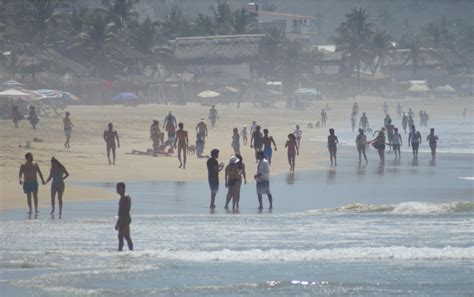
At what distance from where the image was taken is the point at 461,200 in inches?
968

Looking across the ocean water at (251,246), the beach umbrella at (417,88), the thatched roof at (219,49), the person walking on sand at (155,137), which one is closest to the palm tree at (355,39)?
the beach umbrella at (417,88)

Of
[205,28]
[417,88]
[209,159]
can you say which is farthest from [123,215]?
[417,88]

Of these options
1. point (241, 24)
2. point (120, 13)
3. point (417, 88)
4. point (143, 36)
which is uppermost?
point (241, 24)

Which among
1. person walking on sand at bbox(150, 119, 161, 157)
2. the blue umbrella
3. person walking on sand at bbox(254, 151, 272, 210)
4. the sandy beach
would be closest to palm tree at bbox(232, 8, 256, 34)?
the sandy beach

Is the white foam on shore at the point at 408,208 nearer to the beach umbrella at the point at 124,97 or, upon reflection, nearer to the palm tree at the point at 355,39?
the beach umbrella at the point at 124,97

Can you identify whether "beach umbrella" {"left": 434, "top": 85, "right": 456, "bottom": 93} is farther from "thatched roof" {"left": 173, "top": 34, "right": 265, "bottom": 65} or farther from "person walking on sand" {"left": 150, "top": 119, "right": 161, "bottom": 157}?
"person walking on sand" {"left": 150, "top": 119, "right": 161, "bottom": 157}

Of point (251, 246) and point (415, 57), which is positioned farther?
point (415, 57)

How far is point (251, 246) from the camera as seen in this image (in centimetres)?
1705

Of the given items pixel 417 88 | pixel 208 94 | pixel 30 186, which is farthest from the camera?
pixel 417 88

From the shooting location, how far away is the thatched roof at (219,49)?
8950 cm

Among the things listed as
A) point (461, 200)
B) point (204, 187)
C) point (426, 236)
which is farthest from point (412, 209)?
point (204, 187)

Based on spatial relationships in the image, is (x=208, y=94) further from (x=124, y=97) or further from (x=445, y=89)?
(x=445, y=89)

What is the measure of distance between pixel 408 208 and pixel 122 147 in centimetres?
1752

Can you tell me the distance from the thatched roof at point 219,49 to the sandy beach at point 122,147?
16540mm
